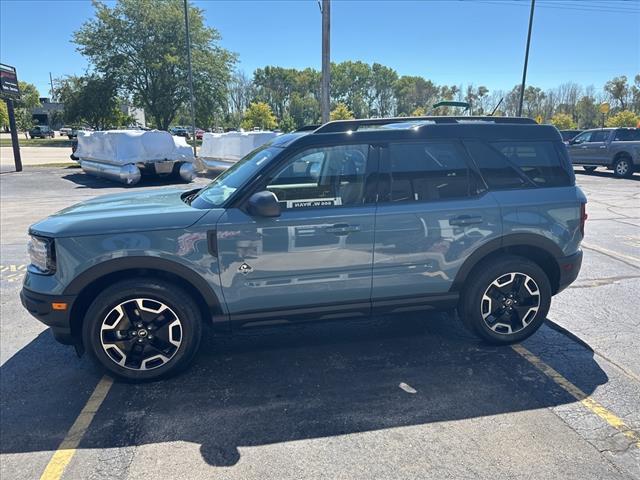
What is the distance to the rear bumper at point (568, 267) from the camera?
372 cm

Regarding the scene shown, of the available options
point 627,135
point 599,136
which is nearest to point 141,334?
point 627,135

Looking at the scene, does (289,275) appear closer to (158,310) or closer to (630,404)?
(158,310)

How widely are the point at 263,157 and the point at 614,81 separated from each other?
206 ft

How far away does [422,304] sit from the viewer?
3559 mm

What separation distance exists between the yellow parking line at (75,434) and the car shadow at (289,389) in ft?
0.18

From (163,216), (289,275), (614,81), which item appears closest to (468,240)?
(289,275)

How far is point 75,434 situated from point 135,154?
14.5 metres

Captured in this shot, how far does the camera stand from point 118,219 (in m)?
3.04

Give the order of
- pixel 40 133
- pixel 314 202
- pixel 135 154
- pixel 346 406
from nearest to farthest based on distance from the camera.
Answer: pixel 346 406, pixel 314 202, pixel 135 154, pixel 40 133

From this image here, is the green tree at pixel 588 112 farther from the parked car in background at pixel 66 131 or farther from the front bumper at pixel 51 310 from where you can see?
the front bumper at pixel 51 310

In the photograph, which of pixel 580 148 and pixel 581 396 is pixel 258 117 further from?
pixel 581 396

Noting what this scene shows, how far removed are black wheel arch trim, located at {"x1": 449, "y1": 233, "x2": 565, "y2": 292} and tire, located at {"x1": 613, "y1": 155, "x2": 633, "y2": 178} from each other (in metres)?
17.3

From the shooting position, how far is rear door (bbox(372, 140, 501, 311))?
3.35 m

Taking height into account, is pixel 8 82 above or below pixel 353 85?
below
